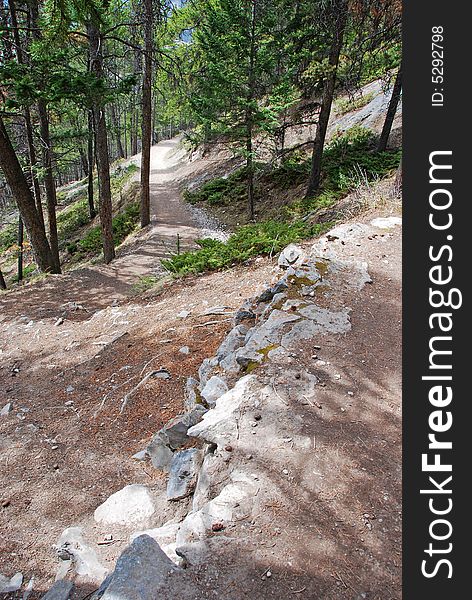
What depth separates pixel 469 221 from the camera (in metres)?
2.31

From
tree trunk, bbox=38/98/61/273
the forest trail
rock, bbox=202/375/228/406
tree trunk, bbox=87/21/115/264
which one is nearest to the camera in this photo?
rock, bbox=202/375/228/406

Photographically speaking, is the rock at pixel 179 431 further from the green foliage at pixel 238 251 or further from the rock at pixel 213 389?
the green foliage at pixel 238 251

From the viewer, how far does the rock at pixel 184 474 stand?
285 centimetres

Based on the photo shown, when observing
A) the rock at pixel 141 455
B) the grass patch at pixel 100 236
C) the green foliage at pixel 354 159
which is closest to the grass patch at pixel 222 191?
the grass patch at pixel 100 236

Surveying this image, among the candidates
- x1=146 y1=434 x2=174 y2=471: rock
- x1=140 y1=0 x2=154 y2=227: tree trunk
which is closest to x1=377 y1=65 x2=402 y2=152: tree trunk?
x1=140 y1=0 x2=154 y2=227: tree trunk

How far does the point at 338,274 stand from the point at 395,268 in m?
1.00

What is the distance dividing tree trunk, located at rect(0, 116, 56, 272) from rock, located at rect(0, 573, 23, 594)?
824 cm

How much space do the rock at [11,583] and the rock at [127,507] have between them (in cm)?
56

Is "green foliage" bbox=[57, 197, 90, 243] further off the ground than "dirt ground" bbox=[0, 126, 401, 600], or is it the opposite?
"green foliage" bbox=[57, 197, 90, 243]

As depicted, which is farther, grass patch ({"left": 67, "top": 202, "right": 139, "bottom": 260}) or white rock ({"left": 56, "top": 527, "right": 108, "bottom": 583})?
grass patch ({"left": 67, "top": 202, "right": 139, "bottom": 260})

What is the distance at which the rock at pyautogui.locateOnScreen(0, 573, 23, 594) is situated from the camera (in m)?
2.48

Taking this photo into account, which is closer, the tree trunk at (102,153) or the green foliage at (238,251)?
the green foliage at (238,251)

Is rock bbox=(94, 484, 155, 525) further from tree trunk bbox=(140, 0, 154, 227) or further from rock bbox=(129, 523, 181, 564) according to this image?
tree trunk bbox=(140, 0, 154, 227)

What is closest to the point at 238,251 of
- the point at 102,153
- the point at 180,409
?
the point at 180,409
